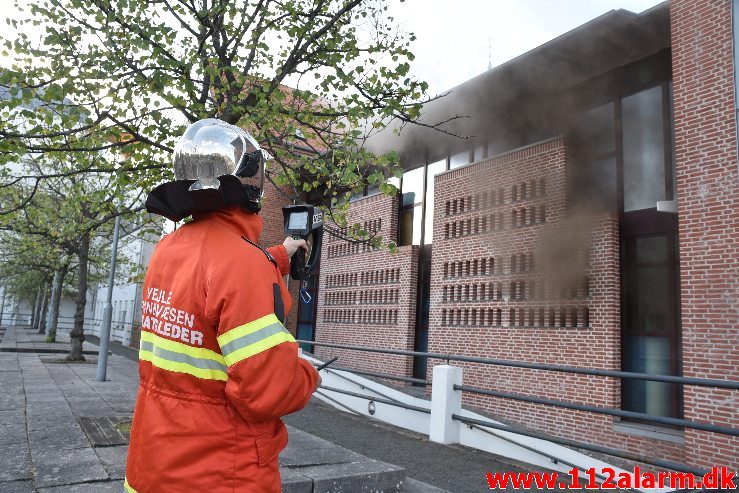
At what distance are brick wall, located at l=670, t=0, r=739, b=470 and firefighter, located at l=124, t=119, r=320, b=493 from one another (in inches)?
289

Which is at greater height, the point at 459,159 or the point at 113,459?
the point at 459,159

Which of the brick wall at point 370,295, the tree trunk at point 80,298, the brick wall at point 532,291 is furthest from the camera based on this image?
the brick wall at point 370,295

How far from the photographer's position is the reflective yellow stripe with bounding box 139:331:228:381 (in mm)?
1376

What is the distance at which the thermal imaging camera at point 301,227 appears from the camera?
1908mm

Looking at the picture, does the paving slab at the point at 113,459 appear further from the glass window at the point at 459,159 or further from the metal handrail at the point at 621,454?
the glass window at the point at 459,159

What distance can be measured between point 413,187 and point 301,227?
→ 1238 centimetres

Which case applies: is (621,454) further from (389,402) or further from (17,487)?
(17,487)

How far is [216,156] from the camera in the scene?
1555 millimetres

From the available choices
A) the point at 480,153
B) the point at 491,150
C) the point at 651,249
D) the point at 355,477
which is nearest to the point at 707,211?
the point at 651,249

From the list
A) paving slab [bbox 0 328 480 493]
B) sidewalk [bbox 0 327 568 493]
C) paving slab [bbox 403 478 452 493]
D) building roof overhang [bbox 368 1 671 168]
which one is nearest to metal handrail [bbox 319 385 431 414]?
sidewalk [bbox 0 327 568 493]

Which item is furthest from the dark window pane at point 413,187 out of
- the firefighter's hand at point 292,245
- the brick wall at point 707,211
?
the firefighter's hand at point 292,245

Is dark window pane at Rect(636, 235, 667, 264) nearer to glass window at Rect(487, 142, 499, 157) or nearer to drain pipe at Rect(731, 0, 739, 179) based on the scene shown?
drain pipe at Rect(731, 0, 739, 179)

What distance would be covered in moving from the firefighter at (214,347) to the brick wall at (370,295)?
11.0 m

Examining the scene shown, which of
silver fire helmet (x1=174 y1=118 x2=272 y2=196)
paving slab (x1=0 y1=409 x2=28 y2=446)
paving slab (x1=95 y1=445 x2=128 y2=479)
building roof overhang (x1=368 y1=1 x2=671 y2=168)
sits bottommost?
paving slab (x1=0 y1=409 x2=28 y2=446)
